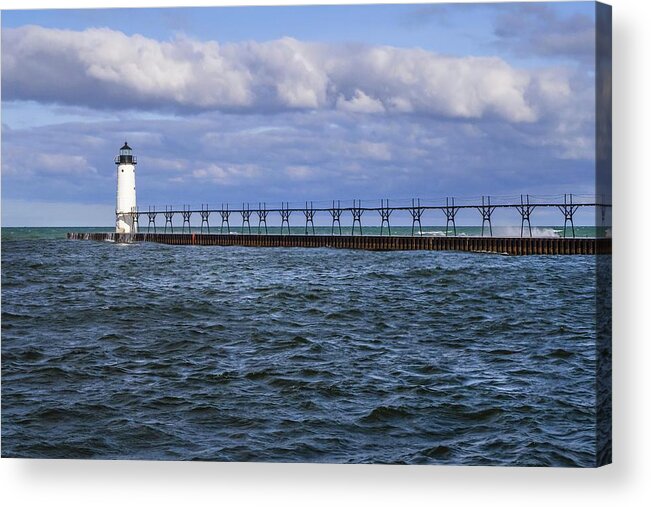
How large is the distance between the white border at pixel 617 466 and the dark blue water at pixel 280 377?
0.16 meters

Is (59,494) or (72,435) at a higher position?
(72,435)

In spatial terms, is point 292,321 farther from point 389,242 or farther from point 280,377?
point 389,242

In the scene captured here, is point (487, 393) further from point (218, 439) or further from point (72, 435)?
point (72, 435)

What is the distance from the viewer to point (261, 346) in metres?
10.8

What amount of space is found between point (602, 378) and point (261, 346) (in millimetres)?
4383

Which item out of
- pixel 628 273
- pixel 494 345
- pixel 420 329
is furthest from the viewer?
pixel 420 329

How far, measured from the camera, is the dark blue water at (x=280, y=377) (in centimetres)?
838

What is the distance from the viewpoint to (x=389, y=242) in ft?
122

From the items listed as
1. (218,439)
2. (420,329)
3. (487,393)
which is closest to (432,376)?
(487,393)

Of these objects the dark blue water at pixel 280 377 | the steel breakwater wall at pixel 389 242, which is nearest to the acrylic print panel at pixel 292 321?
the dark blue water at pixel 280 377

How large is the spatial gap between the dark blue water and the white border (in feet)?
0.51

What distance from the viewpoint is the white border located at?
779 centimetres

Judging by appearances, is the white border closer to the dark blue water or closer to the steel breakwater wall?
the dark blue water

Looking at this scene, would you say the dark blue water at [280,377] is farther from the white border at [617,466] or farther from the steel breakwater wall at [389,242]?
the steel breakwater wall at [389,242]
